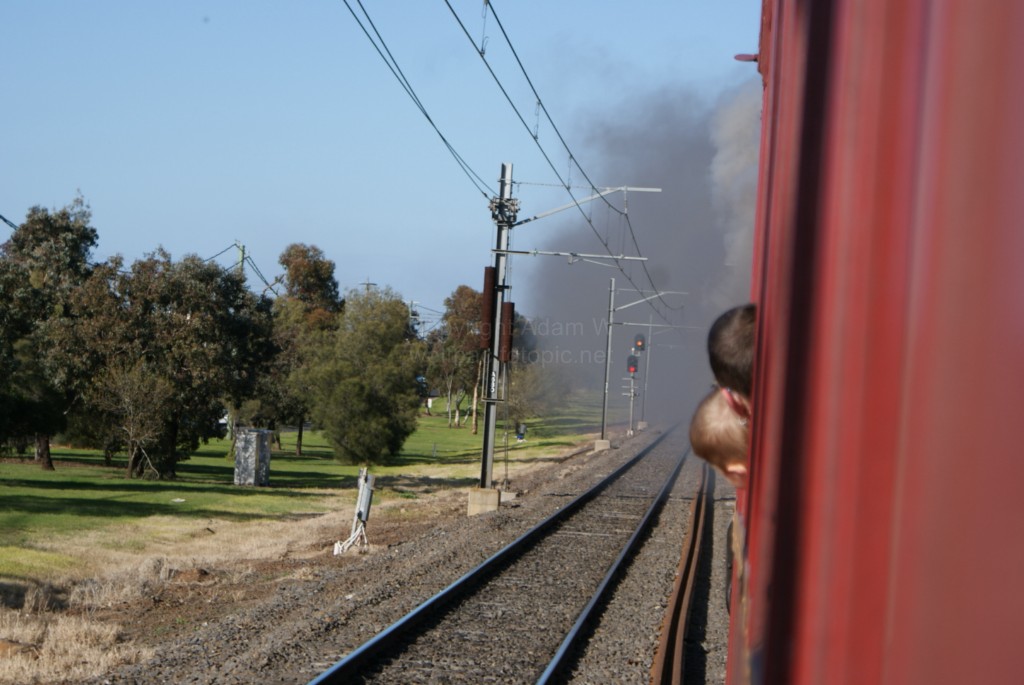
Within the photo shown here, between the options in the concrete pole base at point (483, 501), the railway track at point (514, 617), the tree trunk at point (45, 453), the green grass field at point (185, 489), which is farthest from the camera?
the tree trunk at point (45, 453)

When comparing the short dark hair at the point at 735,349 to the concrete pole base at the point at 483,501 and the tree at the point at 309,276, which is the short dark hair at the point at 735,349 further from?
the tree at the point at 309,276

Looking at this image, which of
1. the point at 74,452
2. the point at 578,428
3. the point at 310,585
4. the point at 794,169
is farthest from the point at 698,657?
the point at 578,428

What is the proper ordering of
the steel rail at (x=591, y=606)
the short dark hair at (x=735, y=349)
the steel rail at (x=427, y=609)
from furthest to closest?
the steel rail at (x=591, y=606) → the steel rail at (x=427, y=609) → the short dark hair at (x=735, y=349)

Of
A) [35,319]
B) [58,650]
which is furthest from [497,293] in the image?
[35,319]

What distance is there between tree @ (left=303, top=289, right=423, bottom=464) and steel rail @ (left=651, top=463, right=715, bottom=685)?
28.7 meters

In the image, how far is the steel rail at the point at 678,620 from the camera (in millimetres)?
8922

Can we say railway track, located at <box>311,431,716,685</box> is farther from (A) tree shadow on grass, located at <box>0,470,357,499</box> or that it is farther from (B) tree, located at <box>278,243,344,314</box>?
(B) tree, located at <box>278,243,344,314</box>

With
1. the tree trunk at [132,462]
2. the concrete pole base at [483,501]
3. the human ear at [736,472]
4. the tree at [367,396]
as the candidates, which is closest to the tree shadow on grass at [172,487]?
the tree trunk at [132,462]

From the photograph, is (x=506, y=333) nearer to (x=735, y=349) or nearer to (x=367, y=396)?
(x=735, y=349)

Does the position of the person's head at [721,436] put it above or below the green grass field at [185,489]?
above

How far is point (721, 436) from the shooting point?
7.20 ft

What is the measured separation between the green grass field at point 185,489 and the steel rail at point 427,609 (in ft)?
22.1

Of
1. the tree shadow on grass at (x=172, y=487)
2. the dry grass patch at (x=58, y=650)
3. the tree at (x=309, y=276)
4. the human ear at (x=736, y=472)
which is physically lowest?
the tree shadow on grass at (x=172, y=487)

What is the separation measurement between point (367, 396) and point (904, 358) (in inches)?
1788
